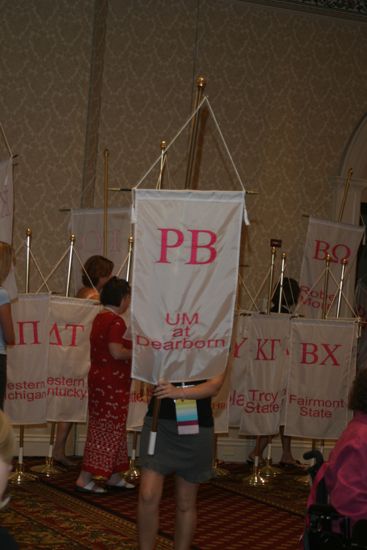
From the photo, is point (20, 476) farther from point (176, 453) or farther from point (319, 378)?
point (176, 453)

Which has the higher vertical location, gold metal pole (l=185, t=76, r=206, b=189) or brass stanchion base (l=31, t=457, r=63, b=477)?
gold metal pole (l=185, t=76, r=206, b=189)

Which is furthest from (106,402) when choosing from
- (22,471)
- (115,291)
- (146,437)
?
(146,437)

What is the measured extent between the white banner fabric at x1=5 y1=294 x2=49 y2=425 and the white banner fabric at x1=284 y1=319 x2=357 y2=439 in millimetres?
1685

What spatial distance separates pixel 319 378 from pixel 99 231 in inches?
73.8

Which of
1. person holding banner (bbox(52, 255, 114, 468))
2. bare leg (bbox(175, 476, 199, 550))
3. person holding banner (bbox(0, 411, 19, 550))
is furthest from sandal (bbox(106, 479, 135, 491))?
person holding banner (bbox(0, 411, 19, 550))

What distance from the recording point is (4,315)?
5387mm

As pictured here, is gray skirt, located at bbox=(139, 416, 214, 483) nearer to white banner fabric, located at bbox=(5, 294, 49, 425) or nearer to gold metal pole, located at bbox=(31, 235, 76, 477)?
white banner fabric, located at bbox=(5, 294, 49, 425)

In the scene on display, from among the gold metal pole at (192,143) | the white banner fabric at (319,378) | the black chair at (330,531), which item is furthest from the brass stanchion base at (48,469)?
the black chair at (330,531)

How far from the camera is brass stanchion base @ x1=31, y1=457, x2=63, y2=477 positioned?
6.65 m

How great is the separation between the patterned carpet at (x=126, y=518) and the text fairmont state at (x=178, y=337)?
1.30m

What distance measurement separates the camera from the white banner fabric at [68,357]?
252 inches

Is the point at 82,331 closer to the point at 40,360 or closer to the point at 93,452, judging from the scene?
the point at 40,360

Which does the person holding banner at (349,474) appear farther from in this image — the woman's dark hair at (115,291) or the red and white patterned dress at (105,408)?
the red and white patterned dress at (105,408)

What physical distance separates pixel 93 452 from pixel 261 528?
1165 millimetres
